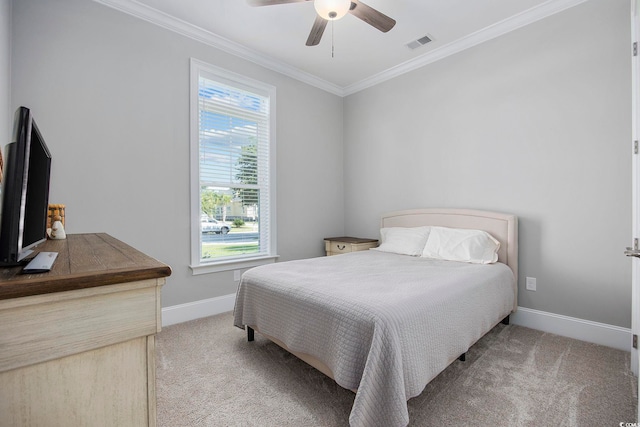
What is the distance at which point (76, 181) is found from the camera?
2334mm

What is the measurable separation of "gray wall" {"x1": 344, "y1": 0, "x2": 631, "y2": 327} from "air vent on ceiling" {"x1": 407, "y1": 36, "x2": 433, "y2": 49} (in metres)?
0.34

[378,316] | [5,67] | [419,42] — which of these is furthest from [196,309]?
[419,42]

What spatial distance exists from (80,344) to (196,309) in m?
2.47

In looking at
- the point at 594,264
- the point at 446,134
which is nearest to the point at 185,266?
the point at 446,134

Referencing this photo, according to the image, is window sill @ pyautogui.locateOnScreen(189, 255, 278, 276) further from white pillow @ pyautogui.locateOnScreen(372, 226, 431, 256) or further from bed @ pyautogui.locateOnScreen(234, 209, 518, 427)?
white pillow @ pyautogui.locateOnScreen(372, 226, 431, 256)

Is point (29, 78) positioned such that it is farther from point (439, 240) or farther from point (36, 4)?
point (439, 240)

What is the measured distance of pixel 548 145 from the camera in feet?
8.55

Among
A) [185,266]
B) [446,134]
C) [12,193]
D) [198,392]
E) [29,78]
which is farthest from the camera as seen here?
[446,134]

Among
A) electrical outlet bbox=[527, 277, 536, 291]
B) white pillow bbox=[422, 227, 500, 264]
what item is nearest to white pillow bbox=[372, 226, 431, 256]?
white pillow bbox=[422, 227, 500, 264]

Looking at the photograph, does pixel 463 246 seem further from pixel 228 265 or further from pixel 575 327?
pixel 228 265

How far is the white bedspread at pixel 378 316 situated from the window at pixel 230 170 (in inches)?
40.1

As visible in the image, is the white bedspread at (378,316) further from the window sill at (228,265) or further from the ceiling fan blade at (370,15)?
the ceiling fan blade at (370,15)

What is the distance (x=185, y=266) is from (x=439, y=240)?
2.51 metres

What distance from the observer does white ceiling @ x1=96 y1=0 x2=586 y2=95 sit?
2.55 metres
